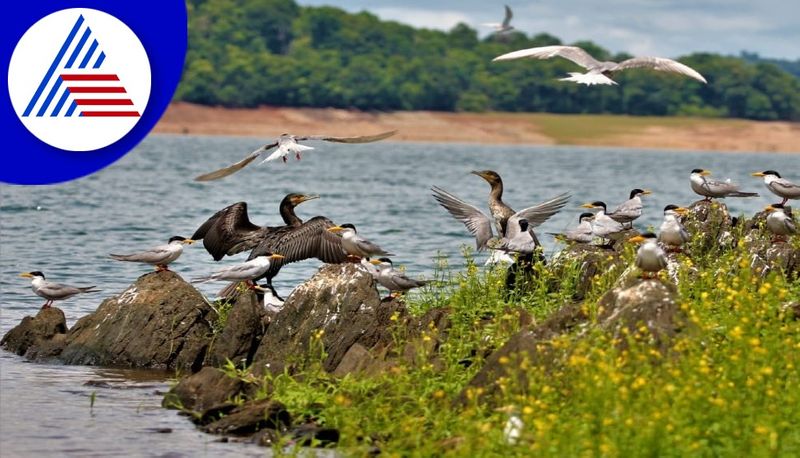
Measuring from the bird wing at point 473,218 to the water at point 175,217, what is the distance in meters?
4.96

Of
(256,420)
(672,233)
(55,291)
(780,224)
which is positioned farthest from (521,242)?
(55,291)

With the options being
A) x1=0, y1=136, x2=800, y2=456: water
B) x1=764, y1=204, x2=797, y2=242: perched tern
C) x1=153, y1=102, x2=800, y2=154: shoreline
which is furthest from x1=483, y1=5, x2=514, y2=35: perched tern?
x1=153, y1=102, x2=800, y2=154: shoreline

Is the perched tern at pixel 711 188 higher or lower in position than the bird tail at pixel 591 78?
lower

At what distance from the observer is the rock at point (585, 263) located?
16.6m

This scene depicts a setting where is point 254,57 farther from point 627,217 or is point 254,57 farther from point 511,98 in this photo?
point 627,217

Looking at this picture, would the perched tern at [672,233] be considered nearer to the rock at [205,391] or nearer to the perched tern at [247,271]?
the perched tern at [247,271]

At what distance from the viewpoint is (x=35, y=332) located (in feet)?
59.0

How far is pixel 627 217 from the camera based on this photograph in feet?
67.9

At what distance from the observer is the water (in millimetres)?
14000

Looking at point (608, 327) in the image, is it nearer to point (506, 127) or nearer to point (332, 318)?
point (332, 318)

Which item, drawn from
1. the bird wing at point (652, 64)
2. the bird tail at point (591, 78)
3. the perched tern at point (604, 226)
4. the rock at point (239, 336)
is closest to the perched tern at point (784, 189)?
the bird wing at point (652, 64)

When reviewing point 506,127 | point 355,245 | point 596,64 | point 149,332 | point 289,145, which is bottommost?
point 506,127

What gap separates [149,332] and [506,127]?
129 m

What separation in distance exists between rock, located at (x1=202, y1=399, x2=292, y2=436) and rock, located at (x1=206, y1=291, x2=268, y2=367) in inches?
121
